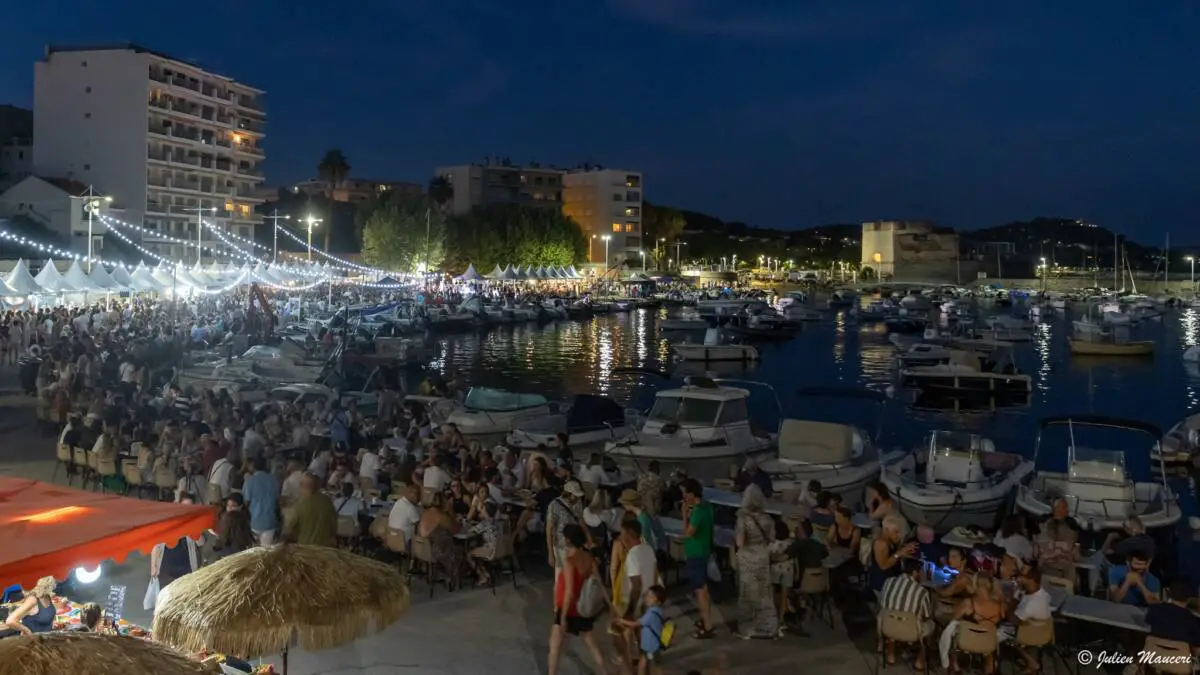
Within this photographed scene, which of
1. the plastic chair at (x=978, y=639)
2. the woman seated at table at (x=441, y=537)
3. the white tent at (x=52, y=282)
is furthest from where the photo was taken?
the white tent at (x=52, y=282)

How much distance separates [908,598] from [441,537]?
4.88 m

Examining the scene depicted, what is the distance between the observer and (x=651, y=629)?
7957 millimetres

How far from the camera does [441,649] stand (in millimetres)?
9047

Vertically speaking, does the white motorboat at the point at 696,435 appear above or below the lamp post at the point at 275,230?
below

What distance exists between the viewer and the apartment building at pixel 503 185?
13775 centimetres

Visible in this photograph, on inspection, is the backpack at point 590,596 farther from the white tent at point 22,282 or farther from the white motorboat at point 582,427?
the white tent at point 22,282

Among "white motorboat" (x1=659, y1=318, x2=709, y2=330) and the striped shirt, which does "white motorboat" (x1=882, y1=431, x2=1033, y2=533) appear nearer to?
the striped shirt

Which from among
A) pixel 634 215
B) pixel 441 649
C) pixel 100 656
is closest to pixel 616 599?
pixel 441 649

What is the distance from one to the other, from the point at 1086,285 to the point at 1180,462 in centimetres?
15116

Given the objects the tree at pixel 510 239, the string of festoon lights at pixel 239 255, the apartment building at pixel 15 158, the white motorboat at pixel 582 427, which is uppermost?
the apartment building at pixel 15 158

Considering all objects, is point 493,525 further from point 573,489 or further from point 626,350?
point 626,350

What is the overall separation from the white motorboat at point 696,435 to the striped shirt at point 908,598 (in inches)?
366

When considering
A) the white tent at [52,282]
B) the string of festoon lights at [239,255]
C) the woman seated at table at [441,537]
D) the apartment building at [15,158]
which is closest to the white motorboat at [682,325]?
the string of festoon lights at [239,255]

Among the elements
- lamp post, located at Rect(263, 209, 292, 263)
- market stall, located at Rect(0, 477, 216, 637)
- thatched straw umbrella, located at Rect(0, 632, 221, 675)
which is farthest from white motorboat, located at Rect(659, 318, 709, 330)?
thatched straw umbrella, located at Rect(0, 632, 221, 675)
